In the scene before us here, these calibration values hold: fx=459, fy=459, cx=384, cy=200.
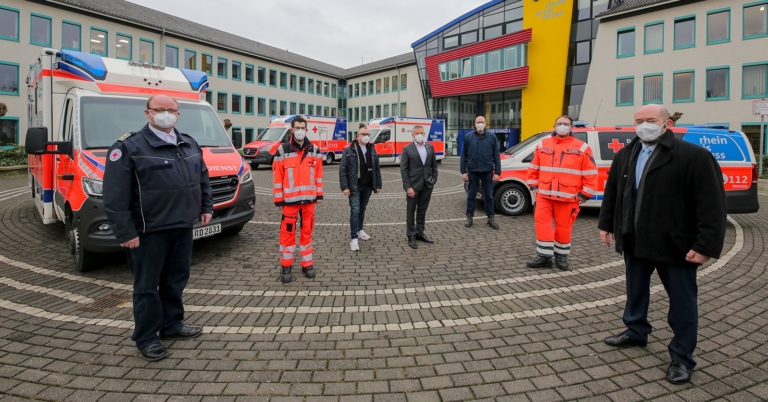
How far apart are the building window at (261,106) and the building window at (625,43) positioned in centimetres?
3581

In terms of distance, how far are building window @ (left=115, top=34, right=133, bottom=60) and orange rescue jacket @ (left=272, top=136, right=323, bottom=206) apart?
40104 mm

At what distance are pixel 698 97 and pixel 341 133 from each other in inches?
893

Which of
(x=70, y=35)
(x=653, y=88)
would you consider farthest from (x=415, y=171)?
(x=70, y=35)

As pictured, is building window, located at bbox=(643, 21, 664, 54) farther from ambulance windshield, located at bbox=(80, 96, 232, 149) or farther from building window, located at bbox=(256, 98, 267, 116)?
building window, located at bbox=(256, 98, 267, 116)

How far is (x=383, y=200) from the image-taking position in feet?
42.4

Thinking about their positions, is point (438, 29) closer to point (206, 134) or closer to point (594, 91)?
point (594, 91)

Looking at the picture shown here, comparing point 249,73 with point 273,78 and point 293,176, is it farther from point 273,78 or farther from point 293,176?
point 293,176

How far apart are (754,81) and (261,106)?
43441mm

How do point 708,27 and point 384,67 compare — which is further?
point 384,67

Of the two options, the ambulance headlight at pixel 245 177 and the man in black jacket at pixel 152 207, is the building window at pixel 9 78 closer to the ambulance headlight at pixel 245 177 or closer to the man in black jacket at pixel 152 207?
the ambulance headlight at pixel 245 177

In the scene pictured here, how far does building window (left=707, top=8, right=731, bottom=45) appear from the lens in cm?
2730

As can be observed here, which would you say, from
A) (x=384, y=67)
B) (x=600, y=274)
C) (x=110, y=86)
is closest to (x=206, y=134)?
(x=110, y=86)

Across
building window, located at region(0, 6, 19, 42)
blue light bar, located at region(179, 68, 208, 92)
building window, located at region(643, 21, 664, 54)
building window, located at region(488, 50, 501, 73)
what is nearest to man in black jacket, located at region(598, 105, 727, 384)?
blue light bar, located at region(179, 68, 208, 92)

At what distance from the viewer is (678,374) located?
3148mm
